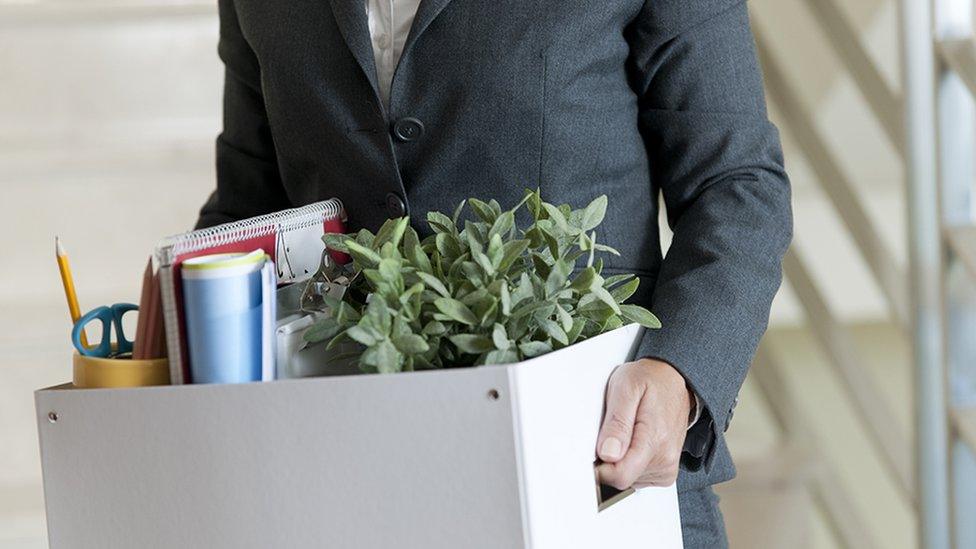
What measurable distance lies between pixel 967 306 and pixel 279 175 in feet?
2.79

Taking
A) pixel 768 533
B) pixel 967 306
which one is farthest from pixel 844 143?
Answer: pixel 967 306

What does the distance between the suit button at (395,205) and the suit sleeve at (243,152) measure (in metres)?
A: 0.23

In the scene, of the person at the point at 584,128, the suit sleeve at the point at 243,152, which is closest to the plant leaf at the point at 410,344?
the person at the point at 584,128

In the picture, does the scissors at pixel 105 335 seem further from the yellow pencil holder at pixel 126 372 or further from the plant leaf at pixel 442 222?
the plant leaf at pixel 442 222

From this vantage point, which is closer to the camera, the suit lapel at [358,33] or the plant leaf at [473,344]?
the plant leaf at [473,344]

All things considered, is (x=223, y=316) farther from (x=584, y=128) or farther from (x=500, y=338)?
(x=584, y=128)

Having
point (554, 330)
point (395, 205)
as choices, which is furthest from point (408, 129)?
point (554, 330)

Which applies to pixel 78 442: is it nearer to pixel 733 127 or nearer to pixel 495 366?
pixel 495 366

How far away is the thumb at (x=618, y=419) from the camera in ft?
2.13

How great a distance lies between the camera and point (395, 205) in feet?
2.75

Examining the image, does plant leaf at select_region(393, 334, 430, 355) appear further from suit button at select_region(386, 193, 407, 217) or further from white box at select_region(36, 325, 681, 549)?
suit button at select_region(386, 193, 407, 217)

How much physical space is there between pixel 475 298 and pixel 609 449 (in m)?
0.12

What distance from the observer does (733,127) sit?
0.84 meters

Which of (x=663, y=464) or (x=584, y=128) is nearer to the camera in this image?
(x=663, y=464)
